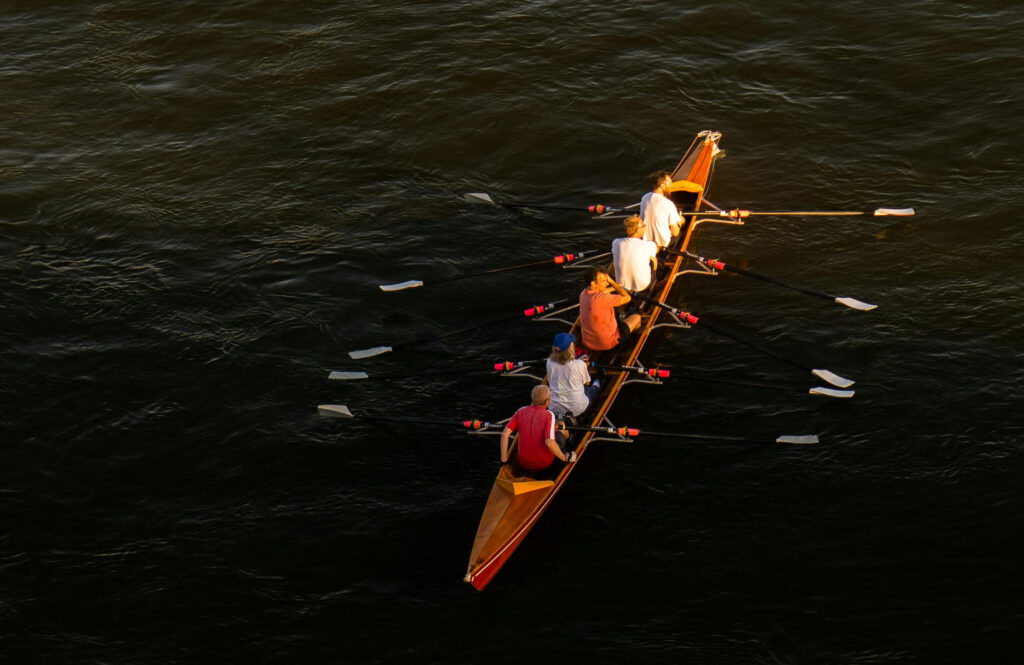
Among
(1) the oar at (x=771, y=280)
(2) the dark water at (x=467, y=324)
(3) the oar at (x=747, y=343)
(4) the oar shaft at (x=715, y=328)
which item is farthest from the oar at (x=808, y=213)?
(4) the oar shaft at (x=715, y=328)

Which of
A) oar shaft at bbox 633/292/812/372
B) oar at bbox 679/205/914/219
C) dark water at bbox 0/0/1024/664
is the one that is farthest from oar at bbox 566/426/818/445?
oar at bbox 679/205/914/219

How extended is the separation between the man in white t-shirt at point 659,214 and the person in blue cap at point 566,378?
438cm

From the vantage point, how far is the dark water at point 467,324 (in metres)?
14.0

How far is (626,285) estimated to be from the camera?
18.5 metres

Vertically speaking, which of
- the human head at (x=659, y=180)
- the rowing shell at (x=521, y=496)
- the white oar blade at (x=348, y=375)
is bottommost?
the rowing shell at (x=521, y=496)

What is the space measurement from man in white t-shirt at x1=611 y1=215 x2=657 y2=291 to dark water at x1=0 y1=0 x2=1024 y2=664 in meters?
1.45

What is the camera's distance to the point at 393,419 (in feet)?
53.8

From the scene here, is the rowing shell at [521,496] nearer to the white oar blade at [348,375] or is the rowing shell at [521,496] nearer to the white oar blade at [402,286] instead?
the white oar blade at [402,286]

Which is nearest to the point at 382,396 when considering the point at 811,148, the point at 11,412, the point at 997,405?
the point at 11,412

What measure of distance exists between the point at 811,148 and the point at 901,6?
6.97 m

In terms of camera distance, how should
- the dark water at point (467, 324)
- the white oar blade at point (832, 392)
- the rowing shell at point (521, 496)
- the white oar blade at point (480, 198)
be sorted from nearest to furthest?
1. the dark water at point (467, 324)
2. the rowing shell at point (521, 496)
3. the white oar blade at point (832, 392)
4. the white oar blade at point (480, 198)

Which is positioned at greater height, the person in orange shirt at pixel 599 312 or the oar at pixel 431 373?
the person in orange shirt at pixel 599 312

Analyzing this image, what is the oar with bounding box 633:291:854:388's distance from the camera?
54.8 feet

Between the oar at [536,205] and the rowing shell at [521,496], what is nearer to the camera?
the rowing shell at [521,496]
